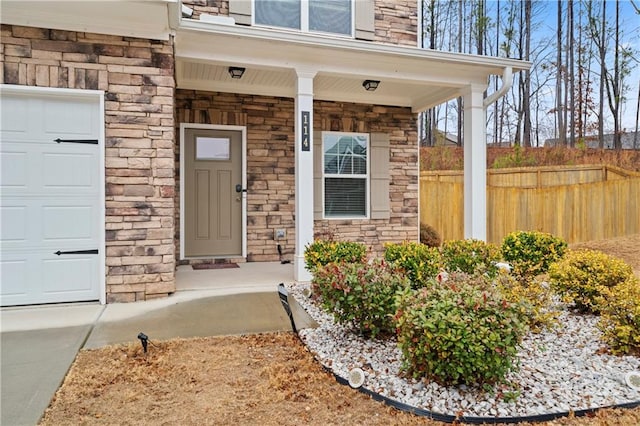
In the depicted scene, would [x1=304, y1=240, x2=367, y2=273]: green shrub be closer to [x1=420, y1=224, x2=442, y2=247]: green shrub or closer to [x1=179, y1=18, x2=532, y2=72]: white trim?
[x1=179, y1=18, x2=532, y2=72]: white trim

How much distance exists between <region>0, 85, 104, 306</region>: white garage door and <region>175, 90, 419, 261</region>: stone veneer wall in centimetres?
187

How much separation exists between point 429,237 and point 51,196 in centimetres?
609

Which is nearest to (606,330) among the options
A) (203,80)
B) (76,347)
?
(76,347)

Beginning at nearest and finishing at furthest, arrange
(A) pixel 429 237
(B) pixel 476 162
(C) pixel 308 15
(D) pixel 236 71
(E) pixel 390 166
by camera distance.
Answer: (D) pixel 236 71, (B) pixel 476 162, (C) pixel 308 15, (E) pixel 390 166, (A) pixel 429 237

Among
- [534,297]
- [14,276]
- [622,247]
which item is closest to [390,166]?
[534,297]

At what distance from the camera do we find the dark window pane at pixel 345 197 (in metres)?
6.85

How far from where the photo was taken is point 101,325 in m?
3.52

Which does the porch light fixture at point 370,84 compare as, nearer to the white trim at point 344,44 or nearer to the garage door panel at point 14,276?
the white trim at point 344,44

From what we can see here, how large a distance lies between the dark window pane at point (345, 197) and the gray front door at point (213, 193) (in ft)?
4.61

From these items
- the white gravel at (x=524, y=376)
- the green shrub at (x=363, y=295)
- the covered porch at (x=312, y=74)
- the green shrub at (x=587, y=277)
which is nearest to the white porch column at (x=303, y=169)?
the covered porch at (x=312, y=74)

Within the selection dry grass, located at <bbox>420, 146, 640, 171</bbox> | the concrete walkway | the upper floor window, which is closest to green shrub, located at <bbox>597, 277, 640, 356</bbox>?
the concrete walkway

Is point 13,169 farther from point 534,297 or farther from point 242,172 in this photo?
point 534,297

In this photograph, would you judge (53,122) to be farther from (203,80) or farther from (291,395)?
(291,395)

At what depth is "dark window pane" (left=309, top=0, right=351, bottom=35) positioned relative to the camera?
6207 millimetres
